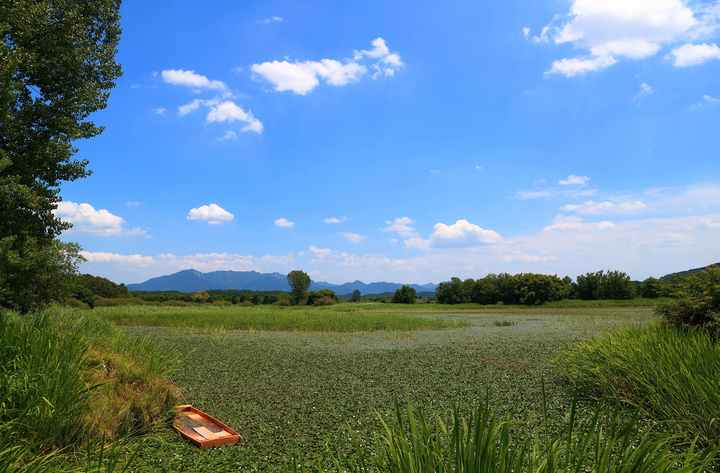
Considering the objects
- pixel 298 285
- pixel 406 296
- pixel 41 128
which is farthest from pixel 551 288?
pixel 41 128

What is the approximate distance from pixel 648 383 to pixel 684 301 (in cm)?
282

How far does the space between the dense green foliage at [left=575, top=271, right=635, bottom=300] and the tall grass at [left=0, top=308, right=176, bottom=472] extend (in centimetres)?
5488

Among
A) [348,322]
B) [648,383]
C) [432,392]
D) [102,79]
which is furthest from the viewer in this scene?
[348,322]

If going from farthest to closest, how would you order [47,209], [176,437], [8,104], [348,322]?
[348,322] < [47,209] < [8,104] < [176,437]

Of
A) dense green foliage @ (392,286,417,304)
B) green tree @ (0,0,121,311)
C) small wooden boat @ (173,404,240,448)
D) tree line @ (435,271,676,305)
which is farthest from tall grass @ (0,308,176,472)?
dense green foliage @ (392,286,417,304)

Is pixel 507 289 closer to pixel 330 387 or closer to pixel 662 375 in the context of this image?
pixel 330 387

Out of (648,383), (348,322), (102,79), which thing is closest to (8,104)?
(102,79)

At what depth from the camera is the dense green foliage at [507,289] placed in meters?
54.1

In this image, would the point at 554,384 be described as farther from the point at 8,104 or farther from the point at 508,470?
the point at 8,104

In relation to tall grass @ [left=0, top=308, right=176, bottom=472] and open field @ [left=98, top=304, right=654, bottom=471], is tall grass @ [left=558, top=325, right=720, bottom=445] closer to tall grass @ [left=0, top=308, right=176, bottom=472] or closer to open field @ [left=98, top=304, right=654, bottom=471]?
open field @ [left=98, top=304, right=654, bottom=471]

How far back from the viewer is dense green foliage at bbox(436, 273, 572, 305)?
5409 centimetres

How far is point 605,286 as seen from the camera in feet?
173

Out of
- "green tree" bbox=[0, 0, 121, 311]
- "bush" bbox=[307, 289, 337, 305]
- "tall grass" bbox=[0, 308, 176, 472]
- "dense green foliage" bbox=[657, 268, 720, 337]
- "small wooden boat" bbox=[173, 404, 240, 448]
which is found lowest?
"bush" bbox=[307, 289, 337, 305]

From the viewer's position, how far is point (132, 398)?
5.99 m
